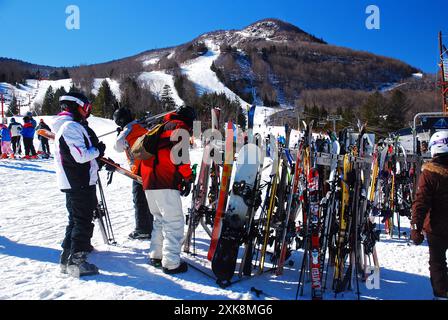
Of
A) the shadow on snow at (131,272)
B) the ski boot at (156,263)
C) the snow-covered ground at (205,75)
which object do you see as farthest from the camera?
the snow-covered ground at (205,75)

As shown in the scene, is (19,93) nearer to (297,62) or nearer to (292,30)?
(297,62)

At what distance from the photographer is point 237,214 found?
3701mm

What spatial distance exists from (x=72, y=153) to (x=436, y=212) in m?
3.39

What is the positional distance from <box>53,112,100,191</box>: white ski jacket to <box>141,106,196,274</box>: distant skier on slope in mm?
561

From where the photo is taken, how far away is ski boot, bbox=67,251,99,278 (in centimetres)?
342

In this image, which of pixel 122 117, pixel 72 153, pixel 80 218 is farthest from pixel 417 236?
pixel 122 117

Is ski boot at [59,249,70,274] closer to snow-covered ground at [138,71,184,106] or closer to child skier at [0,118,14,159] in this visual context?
child skier at [0,118,14,159]

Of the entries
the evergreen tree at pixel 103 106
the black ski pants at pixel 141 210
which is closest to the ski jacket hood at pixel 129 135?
the black ski pants at pixel 141 210

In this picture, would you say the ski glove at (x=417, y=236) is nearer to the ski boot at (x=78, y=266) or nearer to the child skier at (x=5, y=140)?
the ski boot at (x=78, y=266)

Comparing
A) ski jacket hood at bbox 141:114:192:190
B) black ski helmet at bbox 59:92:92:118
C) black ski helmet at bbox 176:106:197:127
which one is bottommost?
ski jacket hood at bbox 141:114:192:190

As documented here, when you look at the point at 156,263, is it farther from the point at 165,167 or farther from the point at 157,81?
the point at 157,81

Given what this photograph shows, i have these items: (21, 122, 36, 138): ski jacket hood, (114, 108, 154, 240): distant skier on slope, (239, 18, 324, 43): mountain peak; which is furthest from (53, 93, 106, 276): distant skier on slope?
(239, 18, 324, 43): mountain peak

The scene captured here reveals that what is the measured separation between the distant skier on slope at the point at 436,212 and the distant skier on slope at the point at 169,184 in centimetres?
218

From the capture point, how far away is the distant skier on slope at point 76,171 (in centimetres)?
332
